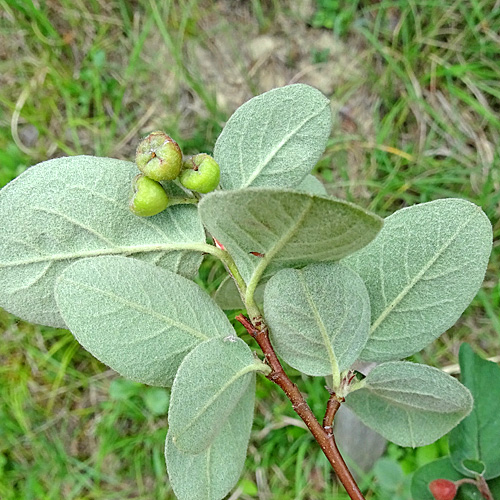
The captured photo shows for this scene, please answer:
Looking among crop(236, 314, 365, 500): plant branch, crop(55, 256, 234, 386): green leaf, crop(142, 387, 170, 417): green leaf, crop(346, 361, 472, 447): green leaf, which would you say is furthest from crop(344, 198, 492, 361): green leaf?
crop(142, 387, 170, 417): green leaf

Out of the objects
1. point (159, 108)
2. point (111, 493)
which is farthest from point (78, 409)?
point (159, 108)

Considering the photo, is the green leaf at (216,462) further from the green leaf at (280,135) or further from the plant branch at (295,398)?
the green leaf at (280,135)

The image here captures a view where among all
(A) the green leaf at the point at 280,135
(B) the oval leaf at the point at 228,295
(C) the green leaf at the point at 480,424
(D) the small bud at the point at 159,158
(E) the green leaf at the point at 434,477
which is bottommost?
(E) the green leaf at the point at 434,477

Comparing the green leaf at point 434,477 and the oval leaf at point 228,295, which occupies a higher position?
the oval leaf at point 228,295

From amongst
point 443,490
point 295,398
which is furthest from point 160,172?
point 443,490

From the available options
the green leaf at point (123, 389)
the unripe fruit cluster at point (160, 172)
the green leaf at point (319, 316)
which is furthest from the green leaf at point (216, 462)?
the green leaf at point (123, 389)

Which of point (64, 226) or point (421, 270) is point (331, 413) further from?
point (64, 226)

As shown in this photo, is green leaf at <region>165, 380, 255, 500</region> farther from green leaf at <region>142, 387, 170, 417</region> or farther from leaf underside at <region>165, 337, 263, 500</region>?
green leaf at <region>142, 387, 170, 417</region>
